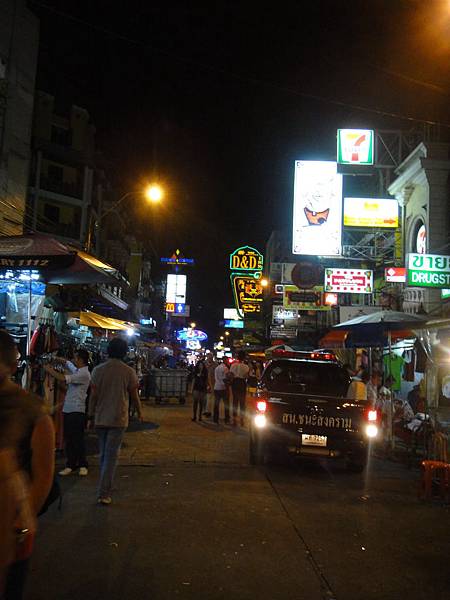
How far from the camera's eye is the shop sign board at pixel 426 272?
1481cm

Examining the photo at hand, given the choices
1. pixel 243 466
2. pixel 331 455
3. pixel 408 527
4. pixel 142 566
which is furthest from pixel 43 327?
pixel 408 527

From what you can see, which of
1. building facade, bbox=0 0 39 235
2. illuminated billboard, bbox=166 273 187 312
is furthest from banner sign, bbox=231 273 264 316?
building facade, bbox=0 0 39 235

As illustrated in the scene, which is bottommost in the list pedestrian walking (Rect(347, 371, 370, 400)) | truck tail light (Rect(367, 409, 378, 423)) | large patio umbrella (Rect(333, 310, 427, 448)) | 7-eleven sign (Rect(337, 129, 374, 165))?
truck tail light (Rect(367, 409, 378, 423))

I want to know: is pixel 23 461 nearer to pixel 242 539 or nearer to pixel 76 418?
pixel 242 539

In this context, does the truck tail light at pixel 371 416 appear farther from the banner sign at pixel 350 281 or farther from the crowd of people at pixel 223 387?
the banner sign at pixel 350 281

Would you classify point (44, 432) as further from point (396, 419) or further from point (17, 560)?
point (396, 419)

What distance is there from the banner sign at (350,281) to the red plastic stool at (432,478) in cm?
1428

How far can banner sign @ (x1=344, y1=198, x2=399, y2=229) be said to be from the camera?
Result: 21.1 meters

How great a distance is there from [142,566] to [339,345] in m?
12.1

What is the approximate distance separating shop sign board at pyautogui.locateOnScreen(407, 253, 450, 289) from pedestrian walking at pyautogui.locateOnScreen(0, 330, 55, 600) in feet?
44.4

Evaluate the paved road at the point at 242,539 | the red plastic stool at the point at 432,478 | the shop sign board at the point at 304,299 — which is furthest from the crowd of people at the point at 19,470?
the shop sign board at the point at 304,299

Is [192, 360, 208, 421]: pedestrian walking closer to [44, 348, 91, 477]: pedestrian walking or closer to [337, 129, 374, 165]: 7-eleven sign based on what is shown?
[44, 348, 91, 477]: pedestrian walking

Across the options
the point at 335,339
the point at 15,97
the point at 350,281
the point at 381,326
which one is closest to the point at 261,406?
the point at 381,326

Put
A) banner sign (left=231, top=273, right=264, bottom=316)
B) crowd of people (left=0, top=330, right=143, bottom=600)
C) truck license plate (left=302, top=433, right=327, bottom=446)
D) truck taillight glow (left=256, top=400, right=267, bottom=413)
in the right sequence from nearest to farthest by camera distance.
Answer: crowd of people (left=0, top=330, right=143, bottom=600), truck license plate (left=302, top=433, right=327, bottom=446), truck taillight glow (left=256, top=400, right=267, bottom=413), banner sign (left=231, top=273, right=264, bottom=316)
